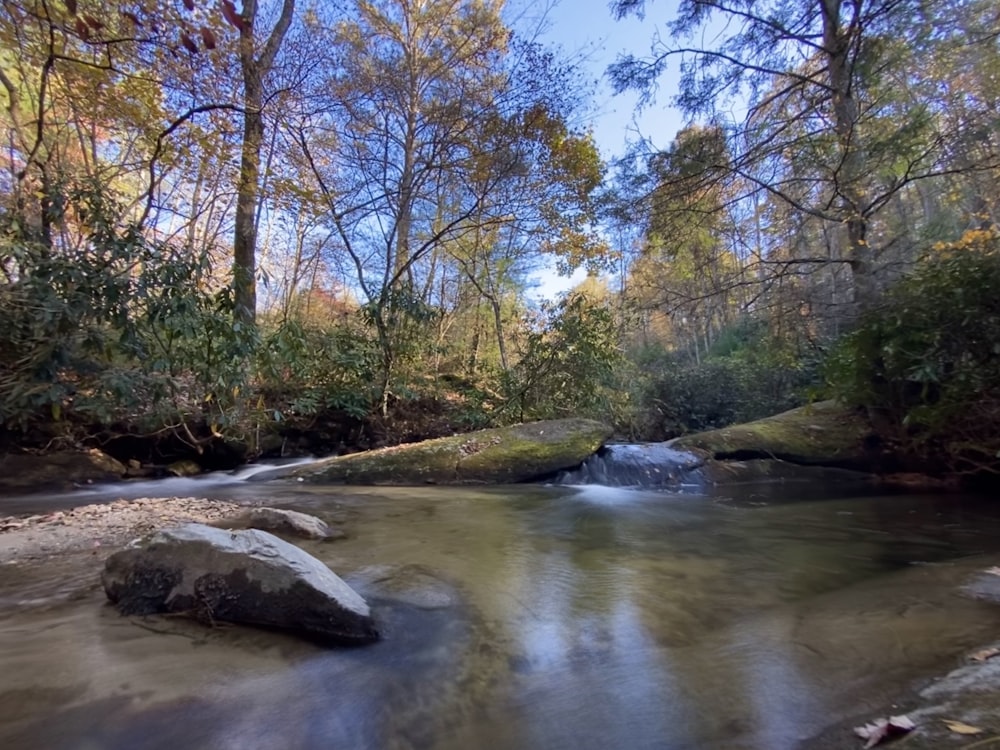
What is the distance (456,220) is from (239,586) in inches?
335

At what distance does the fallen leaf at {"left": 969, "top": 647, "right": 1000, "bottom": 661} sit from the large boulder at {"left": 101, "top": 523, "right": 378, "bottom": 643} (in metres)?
2.50

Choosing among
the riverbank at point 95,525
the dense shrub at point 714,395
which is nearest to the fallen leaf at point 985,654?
the riverbank at point 95,525

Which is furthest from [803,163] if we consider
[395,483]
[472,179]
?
[395,483]

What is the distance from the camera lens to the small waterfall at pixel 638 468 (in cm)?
768

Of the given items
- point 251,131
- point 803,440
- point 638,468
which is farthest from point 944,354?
point 251,131

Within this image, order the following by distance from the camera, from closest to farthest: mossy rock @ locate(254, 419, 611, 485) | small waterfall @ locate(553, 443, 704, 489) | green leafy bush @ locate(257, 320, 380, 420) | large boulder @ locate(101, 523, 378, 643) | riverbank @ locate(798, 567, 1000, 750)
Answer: riverbank @ locate(798, 567, 1000, 750) → large boulder @ locate(101, 523, 378, 643) → small waterfall @ locate(553, 443, 704, 489) → mossy rock @ locate(254, 419, 611, 485) → green leafy bush @ locate(257, 320, 380, 420)

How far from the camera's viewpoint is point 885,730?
162 centimetres

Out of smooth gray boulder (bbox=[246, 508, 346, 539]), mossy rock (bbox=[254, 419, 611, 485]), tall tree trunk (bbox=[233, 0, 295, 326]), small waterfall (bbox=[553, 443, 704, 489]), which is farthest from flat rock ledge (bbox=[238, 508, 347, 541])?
tall tree trunk (bbox=[233, 0, 295, 326])

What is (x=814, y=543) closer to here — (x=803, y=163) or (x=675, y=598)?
(x=675, y=598)

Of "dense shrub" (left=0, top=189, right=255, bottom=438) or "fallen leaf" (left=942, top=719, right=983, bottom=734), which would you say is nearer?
"fallen leaf" (left=942, top=719, right=983, bottom=734)

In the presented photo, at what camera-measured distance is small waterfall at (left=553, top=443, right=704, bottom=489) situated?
7.68m

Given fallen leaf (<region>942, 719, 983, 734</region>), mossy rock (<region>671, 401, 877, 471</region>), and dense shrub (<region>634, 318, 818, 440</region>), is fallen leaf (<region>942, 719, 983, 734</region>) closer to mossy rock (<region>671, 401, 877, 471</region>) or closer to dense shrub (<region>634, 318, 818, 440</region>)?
mossy rock (<region>671, 401, 877, 471</region>)

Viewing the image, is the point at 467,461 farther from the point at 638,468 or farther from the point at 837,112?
the point at 837,112

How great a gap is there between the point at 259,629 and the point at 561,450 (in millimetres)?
5939
